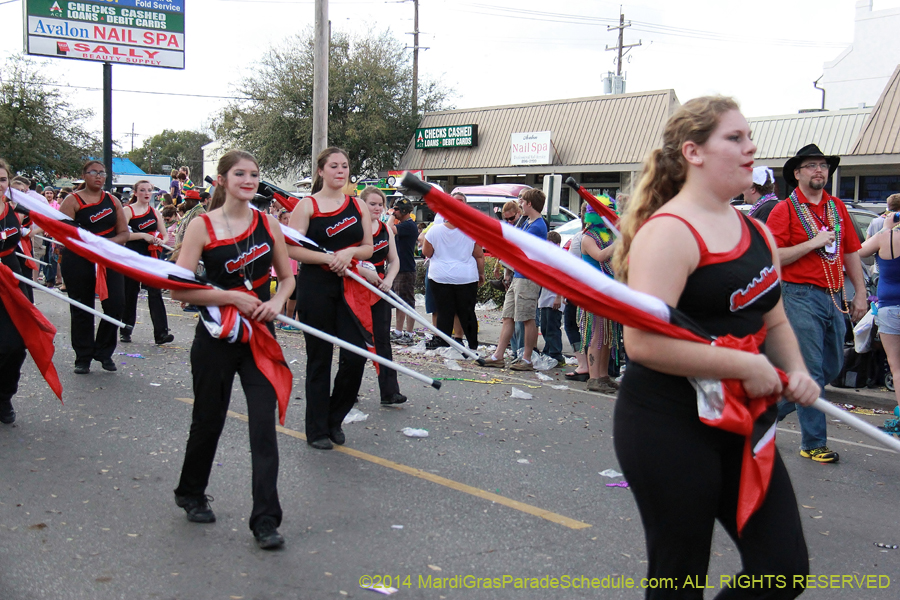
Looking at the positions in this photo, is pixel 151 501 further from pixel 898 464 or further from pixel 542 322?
pixel 542 322

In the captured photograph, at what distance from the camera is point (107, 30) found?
67.6 ft

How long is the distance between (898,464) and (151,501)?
5027 millimetres

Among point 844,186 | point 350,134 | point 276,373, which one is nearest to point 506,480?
point 276,373

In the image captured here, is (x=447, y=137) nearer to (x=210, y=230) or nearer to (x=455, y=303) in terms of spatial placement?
(x=455, y=303)

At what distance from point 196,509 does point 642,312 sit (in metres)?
3.00

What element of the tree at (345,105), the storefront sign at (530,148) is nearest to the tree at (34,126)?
the tree at (345,105)

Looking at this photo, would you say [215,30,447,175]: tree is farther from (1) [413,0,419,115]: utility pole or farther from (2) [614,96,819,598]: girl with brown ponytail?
(2) [614,96,819,598]: girl with brown ponytail

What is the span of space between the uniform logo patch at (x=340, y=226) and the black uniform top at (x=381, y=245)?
1.81m

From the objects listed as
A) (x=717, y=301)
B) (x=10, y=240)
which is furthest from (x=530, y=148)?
(x=717, y=301)

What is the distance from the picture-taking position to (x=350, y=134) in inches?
1497

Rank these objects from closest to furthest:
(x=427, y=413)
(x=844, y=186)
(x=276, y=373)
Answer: (x=276, y=373) → (x=427, y=413) → (x=844, y=186)

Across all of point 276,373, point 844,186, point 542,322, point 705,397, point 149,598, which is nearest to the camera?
point 705,397

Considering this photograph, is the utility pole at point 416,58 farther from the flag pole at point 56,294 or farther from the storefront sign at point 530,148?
the flag pole at point 56,294

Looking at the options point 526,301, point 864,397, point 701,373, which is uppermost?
point 701,373
